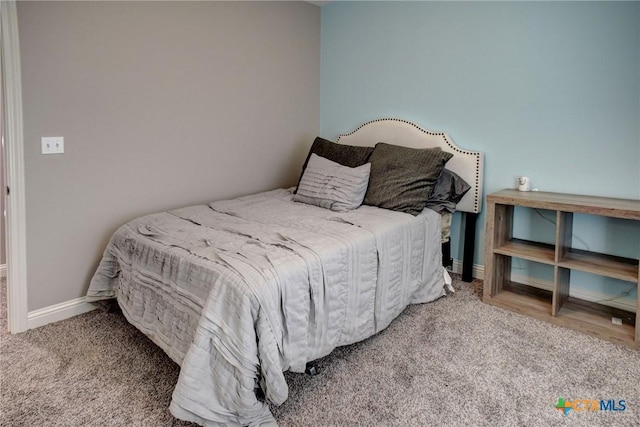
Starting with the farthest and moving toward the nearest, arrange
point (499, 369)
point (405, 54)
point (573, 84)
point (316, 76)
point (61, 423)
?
1. point (316, 76)
2. point (405, 54)
3. point (573, 84)
4. point (499, 369)
5. point (61, 423)

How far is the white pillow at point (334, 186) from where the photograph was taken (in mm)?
2713

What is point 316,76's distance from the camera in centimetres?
383

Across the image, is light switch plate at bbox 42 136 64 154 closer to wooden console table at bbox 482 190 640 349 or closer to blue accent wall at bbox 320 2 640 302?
blue accent wall at bbox 320 2 640 302

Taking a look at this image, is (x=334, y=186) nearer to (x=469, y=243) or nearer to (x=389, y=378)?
(x=469, y=243)

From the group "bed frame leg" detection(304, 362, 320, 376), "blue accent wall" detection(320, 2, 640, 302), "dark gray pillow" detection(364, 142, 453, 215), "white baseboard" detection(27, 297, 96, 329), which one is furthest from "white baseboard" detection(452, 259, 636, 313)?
"white baseboard" detection(27, 297, 96, 329)

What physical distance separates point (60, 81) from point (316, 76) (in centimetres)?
213

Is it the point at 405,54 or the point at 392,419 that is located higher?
the point at 405,54

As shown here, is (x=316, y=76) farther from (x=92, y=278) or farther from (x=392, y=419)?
(x=392, y=419)

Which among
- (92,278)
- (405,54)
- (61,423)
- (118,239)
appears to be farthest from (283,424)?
(405,54)

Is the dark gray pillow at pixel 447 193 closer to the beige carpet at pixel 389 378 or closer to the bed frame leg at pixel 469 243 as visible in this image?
the bed frame leg at pixel 469 243

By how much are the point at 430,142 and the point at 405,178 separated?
1.83ft

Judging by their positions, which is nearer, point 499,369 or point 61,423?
point 61,423

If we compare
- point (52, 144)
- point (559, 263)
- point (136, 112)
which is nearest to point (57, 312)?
point (52, 144)

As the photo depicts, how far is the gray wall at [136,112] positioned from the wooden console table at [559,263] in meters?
1.86
